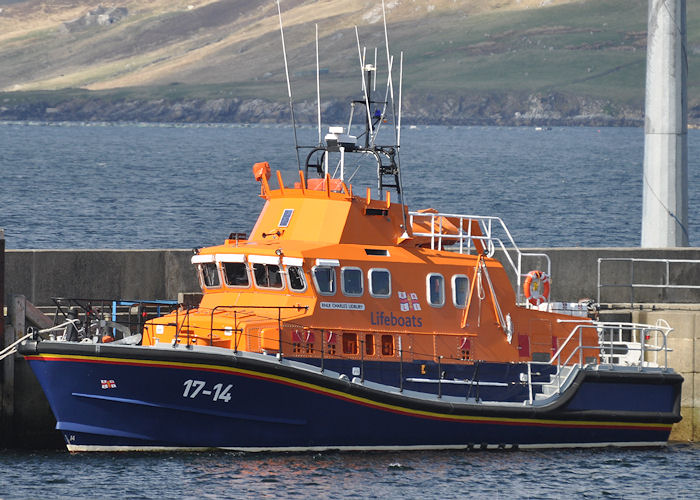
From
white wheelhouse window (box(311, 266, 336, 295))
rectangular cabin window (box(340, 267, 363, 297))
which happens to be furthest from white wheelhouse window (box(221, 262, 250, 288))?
rectangular cabin window (box(340, 267, 363, 297))

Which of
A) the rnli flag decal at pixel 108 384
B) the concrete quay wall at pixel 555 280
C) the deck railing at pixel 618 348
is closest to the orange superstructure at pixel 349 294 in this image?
the deck railing at pixel 618 348

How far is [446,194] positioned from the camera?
226 ft

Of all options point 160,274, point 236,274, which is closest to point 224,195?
point 160,274

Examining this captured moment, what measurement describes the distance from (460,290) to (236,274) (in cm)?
333

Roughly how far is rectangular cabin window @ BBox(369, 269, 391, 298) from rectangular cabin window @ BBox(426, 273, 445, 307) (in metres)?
0.63

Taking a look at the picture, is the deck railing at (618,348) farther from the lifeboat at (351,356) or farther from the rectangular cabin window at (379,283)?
the rectangular cabin window at (379,283)

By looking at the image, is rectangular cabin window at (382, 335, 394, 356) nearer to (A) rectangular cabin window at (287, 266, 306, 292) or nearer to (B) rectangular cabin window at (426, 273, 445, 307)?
(B) rectangular cabin window at (426, 273, 445, 307)

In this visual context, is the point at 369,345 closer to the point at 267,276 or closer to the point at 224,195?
the point at 267,276

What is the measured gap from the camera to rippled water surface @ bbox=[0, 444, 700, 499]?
17.1 metres

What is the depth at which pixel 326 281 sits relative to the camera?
18.9 metres

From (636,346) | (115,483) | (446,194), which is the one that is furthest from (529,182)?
(115,483)

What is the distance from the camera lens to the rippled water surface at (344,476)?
672 inches

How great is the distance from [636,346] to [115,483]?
8.58 metres

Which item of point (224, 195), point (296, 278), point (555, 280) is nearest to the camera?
point (296, 278)
